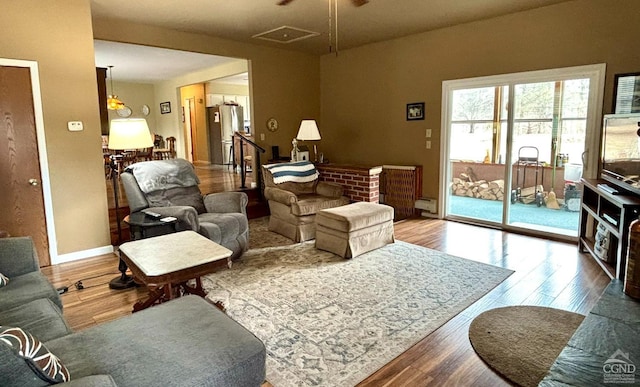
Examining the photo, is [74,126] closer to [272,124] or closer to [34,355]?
[272,124]

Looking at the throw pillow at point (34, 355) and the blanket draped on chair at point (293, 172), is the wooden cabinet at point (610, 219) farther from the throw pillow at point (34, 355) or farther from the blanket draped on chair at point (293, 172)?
the throw pillow at point (34, 355)

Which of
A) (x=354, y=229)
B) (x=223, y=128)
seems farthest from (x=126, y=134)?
(x=223, y=128)

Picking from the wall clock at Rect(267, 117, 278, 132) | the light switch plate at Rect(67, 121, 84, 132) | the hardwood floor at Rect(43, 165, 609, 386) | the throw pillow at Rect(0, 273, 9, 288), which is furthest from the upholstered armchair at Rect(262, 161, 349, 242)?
the throw pillow at Rect(0, 273, 9, 288)

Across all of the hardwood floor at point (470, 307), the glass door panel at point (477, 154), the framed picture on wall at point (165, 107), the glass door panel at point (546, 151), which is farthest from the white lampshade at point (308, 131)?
the framed picture on wall at point (165, 107)

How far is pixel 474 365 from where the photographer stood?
2133mm

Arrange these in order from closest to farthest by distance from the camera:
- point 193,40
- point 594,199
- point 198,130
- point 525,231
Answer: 1. point 594,199
2. point 525,231
3. point 193,40
4. point 198,130

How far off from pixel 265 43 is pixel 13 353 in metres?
5.57

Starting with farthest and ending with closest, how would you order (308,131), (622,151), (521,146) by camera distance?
(308,131) → (521,146) → (622,151)

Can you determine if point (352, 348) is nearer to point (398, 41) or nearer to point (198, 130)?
point (398, 41)

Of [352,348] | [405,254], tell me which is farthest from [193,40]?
[352,348]

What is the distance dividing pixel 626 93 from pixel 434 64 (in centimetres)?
227

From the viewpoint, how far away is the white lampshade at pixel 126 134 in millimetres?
3428

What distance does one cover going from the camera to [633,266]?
2.39m

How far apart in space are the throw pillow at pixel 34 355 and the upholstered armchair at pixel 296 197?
10.8 ft
